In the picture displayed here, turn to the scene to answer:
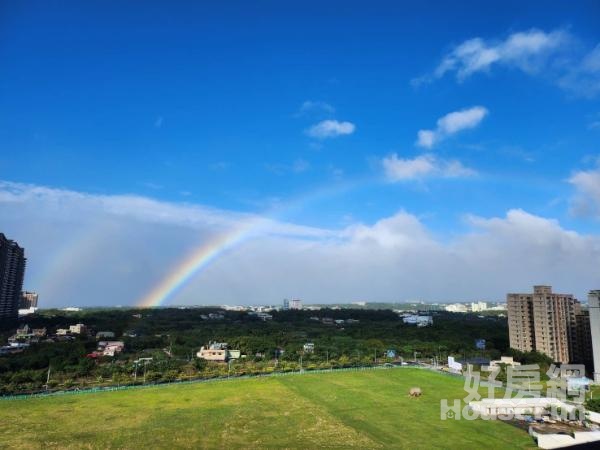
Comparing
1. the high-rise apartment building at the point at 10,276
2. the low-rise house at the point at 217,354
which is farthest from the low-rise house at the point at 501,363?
the high-rise apartment building at the point at 10,276

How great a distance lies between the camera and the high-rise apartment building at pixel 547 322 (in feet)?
133

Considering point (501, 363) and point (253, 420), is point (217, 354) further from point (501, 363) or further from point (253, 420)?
point (501, 363)

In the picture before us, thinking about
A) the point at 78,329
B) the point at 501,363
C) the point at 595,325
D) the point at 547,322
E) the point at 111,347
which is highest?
the point at 595,325

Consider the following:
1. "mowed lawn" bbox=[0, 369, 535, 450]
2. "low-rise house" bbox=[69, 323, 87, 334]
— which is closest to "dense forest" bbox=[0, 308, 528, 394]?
"low-rise house" bbox=[69, 323, 87, 334]

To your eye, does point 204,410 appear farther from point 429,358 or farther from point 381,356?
point 429,358

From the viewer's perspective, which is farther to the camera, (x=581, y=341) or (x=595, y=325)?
(x=581, y=341)

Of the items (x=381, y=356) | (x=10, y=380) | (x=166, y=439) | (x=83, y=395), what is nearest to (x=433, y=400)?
(x=166, y=439)

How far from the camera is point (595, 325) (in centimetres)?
3219

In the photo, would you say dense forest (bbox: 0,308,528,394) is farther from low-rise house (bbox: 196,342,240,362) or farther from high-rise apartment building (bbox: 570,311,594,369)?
high-rise apartment building (bbox: 570,311,594,369)

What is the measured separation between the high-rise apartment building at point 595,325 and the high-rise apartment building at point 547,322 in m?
8.82

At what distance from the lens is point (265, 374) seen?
3378 centimetres

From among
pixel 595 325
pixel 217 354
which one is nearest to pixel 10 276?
pixel 217 354

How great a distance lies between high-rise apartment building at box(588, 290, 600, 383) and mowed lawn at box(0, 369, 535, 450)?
1225 cm

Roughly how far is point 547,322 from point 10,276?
76.6 metres
